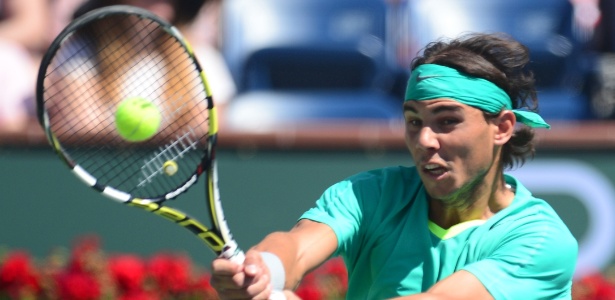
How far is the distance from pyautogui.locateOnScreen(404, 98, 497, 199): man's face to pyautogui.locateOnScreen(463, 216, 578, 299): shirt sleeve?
0.71ft

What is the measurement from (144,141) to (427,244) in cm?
168

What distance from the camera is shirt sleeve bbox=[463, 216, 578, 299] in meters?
3.19

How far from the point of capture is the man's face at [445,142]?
3266 mm

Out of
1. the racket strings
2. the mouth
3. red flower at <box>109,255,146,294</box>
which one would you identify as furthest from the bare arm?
red flower at <box>109,255,146,294</box>

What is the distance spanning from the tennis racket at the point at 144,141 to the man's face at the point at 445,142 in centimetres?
57

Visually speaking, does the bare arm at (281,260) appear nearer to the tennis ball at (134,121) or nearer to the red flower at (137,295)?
the tennis ball at (134,121)

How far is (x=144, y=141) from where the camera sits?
15.3 ft

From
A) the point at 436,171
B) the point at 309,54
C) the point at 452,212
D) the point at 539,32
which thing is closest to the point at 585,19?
the point at 539,32

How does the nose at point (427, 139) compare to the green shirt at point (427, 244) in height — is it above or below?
above

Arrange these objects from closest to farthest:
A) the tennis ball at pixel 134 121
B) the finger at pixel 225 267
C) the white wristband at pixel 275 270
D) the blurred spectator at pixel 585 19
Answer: the finger at pixel 225 267, the white wristband at pixel 275 270, the tennis ball at pixel 134 121, the blurred spectator at pixel 585 19

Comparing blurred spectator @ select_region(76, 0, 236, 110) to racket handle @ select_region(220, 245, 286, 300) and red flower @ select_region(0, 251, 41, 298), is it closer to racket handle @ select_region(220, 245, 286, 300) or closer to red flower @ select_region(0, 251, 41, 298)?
red flower @ select_region(0, 251, 41, 298)

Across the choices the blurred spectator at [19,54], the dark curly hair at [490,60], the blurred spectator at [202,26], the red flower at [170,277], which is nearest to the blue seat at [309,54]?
the blurred spectator at [202,26]

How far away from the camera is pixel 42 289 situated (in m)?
5.51

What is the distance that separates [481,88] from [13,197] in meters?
3.94
